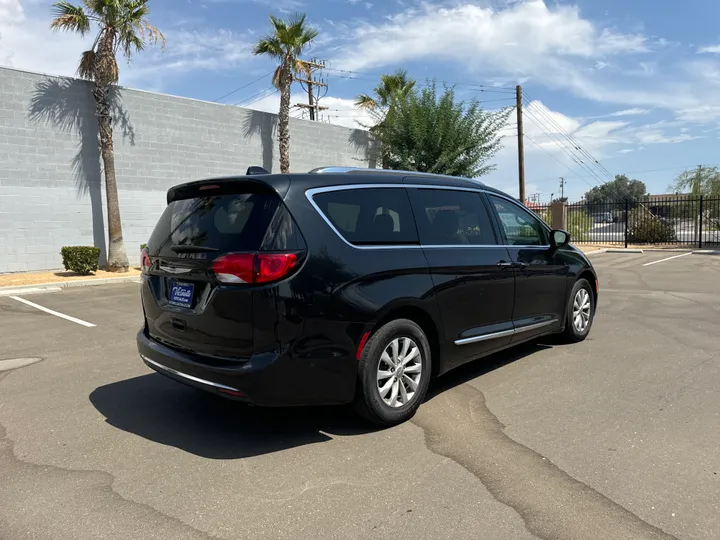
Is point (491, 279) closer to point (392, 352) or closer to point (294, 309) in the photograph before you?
point (392, 352)

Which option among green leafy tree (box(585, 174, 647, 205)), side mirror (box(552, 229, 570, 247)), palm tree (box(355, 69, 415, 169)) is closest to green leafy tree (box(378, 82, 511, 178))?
palm tree (box(355, 69, 415, 169))

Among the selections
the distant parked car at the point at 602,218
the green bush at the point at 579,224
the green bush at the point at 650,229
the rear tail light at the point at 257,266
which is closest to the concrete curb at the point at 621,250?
the green bush at the point at 579,224

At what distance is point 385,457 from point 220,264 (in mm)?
1627

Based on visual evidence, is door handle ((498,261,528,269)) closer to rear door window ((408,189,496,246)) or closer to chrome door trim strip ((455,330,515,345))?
rear door window ((408,189,496,246))

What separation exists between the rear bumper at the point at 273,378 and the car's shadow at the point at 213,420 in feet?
1.32

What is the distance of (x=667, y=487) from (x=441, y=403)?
175cm

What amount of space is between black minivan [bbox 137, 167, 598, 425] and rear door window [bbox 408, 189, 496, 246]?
1 centimetres

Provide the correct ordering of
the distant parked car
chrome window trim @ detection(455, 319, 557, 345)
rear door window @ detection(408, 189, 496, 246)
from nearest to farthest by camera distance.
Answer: rear door window @ detection(408, 189, 496, 246), chrome window trim @ detection(455, 319, 557, 345), the distant parked car

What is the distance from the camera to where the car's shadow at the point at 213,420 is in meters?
3.68

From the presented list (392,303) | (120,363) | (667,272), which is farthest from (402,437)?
(667,272)

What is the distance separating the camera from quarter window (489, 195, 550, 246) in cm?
532

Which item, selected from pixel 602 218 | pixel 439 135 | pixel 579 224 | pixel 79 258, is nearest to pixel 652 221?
pixel 579 224

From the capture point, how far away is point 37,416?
4.24 metres

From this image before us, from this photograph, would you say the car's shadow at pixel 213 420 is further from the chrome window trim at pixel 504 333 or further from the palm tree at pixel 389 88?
the palm tree at pixel 389 88
